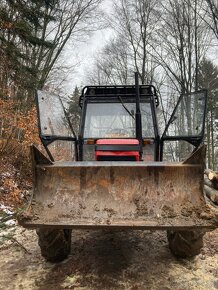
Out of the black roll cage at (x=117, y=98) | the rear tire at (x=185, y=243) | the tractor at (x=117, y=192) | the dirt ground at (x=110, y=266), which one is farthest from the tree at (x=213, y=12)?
the rear tire at (x=185, y=243)

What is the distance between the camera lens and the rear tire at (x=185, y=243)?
4.11 meters

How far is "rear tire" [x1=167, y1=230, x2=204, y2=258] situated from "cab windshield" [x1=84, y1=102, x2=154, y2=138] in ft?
5.71

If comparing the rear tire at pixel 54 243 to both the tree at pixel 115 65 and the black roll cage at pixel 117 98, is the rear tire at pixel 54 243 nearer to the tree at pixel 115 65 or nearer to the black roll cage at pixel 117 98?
the black roll cage at pixel 117 98

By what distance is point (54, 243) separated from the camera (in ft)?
14.1

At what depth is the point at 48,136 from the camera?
4.58 meters

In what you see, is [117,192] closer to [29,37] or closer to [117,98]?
[117,98]

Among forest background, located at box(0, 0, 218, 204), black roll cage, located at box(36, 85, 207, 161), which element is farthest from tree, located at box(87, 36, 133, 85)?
black roll cage, located at box(36, 85, 207, 161)

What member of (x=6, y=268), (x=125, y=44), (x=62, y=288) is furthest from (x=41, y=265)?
(x=125, y=44)

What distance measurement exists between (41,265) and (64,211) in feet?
3.97

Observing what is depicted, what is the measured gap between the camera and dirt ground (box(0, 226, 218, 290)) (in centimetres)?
395

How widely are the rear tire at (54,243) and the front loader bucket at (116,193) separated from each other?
614mm

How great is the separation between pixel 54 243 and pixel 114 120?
2.22 metres

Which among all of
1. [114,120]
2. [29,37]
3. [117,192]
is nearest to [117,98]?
[114,120]

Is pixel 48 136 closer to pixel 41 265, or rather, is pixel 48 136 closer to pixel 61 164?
pixel 61 164
